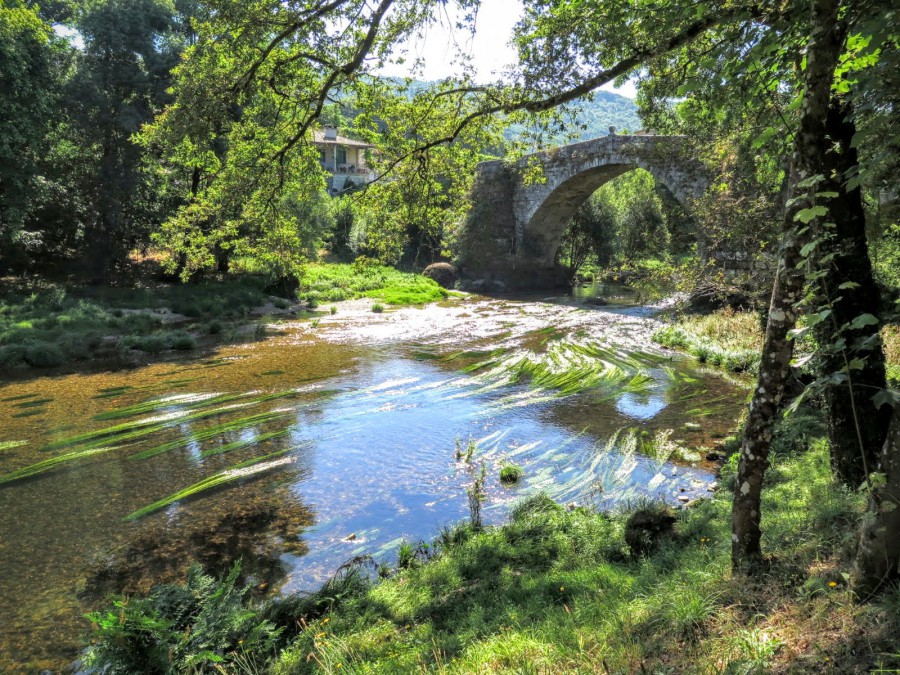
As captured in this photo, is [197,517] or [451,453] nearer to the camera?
[197,517]

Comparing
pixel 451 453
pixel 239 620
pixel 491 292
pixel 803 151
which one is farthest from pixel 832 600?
pixel 491 292

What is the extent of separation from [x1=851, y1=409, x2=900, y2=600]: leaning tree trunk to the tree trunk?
5.58 ft

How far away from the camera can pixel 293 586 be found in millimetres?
4461

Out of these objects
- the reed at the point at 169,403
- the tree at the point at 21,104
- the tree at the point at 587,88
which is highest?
the tree at the point at 21,104

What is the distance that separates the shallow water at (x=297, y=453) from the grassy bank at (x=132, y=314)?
1.71 meters

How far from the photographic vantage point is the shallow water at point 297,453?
15.9ft

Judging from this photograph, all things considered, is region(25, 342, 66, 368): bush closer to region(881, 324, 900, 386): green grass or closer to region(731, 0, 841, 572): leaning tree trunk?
region(731, 0, 841, 572): leaning tree trunk

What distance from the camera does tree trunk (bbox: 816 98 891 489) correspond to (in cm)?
375

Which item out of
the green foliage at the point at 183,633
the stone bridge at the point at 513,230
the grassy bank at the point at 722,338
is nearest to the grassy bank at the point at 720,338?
the grassy bank at the point at 722,338

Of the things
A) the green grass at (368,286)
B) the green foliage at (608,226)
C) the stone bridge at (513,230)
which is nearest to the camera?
the green grass at (368,286)

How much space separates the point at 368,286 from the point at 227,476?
2028cm

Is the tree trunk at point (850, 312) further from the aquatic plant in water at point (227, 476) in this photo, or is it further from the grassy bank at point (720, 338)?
A: the grassy bank at point (720, 338)

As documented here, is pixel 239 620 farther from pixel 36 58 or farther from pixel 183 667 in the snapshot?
pixel 36 58

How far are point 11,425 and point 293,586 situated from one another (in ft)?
22.9
